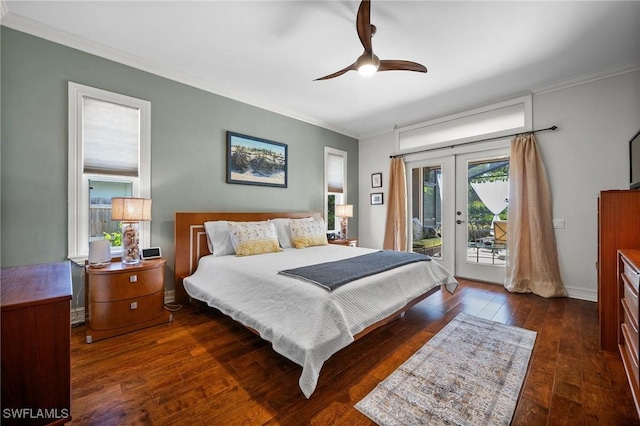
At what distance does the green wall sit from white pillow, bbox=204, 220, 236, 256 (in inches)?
16.5

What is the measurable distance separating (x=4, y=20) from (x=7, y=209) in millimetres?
1596

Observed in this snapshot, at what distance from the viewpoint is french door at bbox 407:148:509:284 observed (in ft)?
13.6

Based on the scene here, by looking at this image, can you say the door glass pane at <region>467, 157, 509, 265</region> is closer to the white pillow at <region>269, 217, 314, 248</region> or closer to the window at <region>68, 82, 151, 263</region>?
the white pillow at <region>269, 217, 314, 248</region>

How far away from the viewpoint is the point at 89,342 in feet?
7.51

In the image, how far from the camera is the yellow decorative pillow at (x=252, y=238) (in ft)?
10.2

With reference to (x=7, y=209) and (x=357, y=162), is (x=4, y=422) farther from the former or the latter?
(x=357, y=162)

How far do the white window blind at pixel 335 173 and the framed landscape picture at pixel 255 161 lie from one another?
1089mm

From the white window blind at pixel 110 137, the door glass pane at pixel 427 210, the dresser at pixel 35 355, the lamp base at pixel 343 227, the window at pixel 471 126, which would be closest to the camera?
the dresser at pixel 35 355

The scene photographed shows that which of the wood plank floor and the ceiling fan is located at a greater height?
the ceiling fan

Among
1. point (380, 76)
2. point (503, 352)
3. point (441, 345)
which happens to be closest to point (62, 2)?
point (380, 76)

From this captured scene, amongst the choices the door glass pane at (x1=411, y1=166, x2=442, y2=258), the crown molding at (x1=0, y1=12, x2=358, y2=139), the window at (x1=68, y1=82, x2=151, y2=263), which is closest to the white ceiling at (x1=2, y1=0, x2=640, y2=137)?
the crown molding at (x1=0, y1=12, x2=358, y2=139)

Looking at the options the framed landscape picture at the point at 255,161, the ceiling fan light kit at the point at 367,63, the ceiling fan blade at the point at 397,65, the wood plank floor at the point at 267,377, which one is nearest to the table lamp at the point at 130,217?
the wood plank floor at the point at 267,377

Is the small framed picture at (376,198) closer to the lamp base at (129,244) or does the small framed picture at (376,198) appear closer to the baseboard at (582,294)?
the baseboard at (582,294)

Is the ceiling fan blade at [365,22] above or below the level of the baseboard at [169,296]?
above
